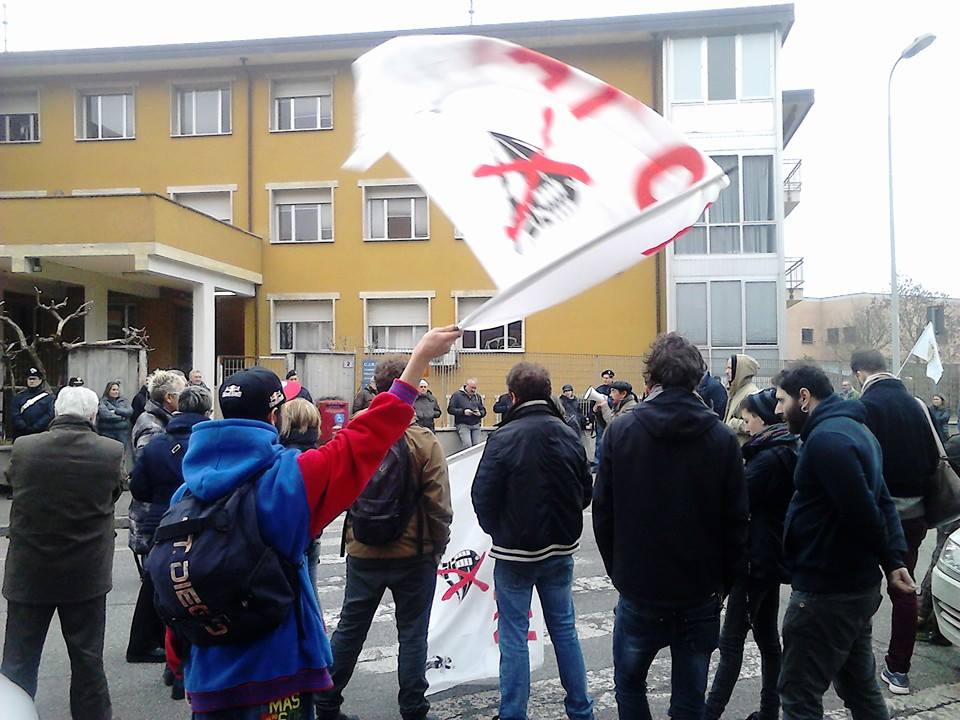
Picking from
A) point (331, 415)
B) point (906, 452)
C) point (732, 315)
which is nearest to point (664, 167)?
point (906, 452)

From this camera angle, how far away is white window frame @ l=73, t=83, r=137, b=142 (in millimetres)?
23141

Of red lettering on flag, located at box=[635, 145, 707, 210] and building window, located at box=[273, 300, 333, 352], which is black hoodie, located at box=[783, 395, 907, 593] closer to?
red lettering on flag, located at box=[635, 145, 707, 210]

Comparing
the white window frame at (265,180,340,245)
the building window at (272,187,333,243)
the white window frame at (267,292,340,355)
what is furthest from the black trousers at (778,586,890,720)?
the building window at (272,187,333,243)

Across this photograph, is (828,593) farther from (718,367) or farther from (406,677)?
(718,367)

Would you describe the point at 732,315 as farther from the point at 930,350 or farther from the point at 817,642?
the point at 817,642

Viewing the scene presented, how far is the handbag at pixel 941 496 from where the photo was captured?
509 centimetres

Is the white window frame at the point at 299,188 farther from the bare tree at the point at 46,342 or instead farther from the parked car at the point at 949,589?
the parked car at the point at 949,589

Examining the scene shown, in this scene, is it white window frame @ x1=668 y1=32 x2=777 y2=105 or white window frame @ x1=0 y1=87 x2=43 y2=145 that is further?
white window frame @ x1=0 y1=87 x2=43 y2=145

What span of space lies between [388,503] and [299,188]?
785 inches

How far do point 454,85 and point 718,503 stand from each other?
2.01 m

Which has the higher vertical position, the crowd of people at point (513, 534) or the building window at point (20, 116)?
the building window at point (20, 116)

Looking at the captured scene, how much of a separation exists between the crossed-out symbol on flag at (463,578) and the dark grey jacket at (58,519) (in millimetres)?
1955

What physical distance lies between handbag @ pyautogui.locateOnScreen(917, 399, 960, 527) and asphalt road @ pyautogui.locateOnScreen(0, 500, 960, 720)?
1020 millimetres

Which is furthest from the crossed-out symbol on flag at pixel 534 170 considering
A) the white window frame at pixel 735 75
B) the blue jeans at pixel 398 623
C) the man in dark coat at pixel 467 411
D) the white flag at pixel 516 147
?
the white window frame at pixel 735 75
